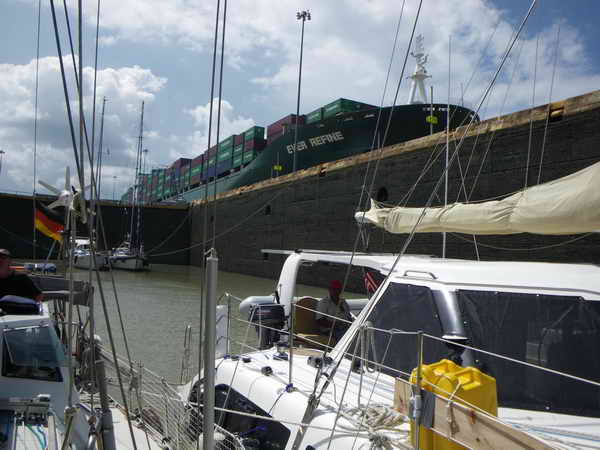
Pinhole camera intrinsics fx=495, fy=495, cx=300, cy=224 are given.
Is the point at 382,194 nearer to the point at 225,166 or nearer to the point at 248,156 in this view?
the point at 248,156

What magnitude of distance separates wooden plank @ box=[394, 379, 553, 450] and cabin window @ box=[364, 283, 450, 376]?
0.94 metres

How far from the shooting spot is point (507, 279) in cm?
318

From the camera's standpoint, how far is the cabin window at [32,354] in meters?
3.49

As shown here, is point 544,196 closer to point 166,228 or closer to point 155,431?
point 155,431

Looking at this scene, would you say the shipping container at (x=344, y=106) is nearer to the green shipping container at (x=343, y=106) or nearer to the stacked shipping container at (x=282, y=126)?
the green shipping container at (x=343, y=106)

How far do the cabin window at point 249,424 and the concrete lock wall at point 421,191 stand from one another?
2.54 metres

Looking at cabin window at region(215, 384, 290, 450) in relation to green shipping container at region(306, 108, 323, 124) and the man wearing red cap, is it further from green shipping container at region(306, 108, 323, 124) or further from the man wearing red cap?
green shipping container at region(306, 108, 323, 124)

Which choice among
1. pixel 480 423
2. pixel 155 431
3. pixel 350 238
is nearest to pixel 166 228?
pixel 350 238

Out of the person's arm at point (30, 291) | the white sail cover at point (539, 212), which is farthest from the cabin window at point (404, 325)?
the person's arm at point (30, 291)

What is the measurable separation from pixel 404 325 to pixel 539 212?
46.2 inches

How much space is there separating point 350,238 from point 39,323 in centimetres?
1615

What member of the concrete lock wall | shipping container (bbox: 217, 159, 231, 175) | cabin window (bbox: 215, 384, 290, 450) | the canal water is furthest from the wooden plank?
shipping container (bbox: 217, 159, 231, 175)

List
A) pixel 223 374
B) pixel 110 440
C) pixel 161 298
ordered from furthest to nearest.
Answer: pixel 161 298, pixel 223 374, pixel 110 440

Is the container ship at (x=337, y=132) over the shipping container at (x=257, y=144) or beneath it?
beneath
